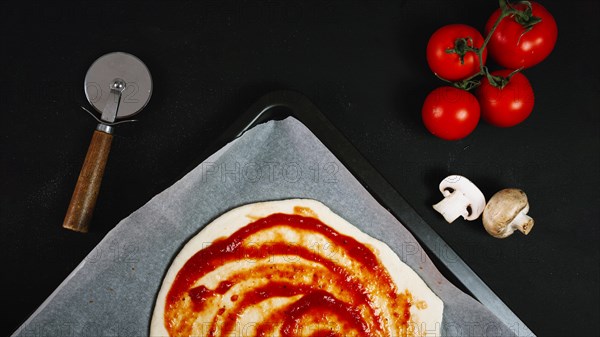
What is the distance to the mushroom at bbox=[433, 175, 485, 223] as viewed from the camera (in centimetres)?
188

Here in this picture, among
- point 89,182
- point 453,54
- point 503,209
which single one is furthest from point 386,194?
point 89,182

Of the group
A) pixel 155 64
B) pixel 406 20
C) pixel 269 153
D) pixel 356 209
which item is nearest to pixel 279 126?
pixel 269 153

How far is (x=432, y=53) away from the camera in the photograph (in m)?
1.88

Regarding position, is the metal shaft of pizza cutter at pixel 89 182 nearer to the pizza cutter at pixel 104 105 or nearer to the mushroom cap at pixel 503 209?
the pizza cutter at pixel 104 105

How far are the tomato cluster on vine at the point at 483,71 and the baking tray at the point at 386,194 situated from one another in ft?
1.03

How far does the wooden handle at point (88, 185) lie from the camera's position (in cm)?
176

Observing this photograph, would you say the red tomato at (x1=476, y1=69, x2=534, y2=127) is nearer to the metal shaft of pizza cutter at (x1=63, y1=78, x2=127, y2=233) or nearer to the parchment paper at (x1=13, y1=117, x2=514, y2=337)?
the parchment paper at (x1=13, y1=117, x2=514, y2=337)

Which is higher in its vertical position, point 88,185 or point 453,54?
point 453,54

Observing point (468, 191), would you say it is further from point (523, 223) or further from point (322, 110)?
point (322, 110)

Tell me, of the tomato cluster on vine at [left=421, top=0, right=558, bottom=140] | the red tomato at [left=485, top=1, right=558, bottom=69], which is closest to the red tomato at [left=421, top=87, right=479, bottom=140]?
the tomato cluster on vine at [left=421, top=0, right=558, bottom=140]

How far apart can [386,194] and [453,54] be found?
0.55 metres

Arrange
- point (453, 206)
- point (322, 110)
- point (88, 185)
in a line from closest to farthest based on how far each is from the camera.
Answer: point (88, 185)
point (453, 206)
point (322, 110)

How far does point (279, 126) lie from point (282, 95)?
0.40ft

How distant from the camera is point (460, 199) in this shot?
74.6 inches
